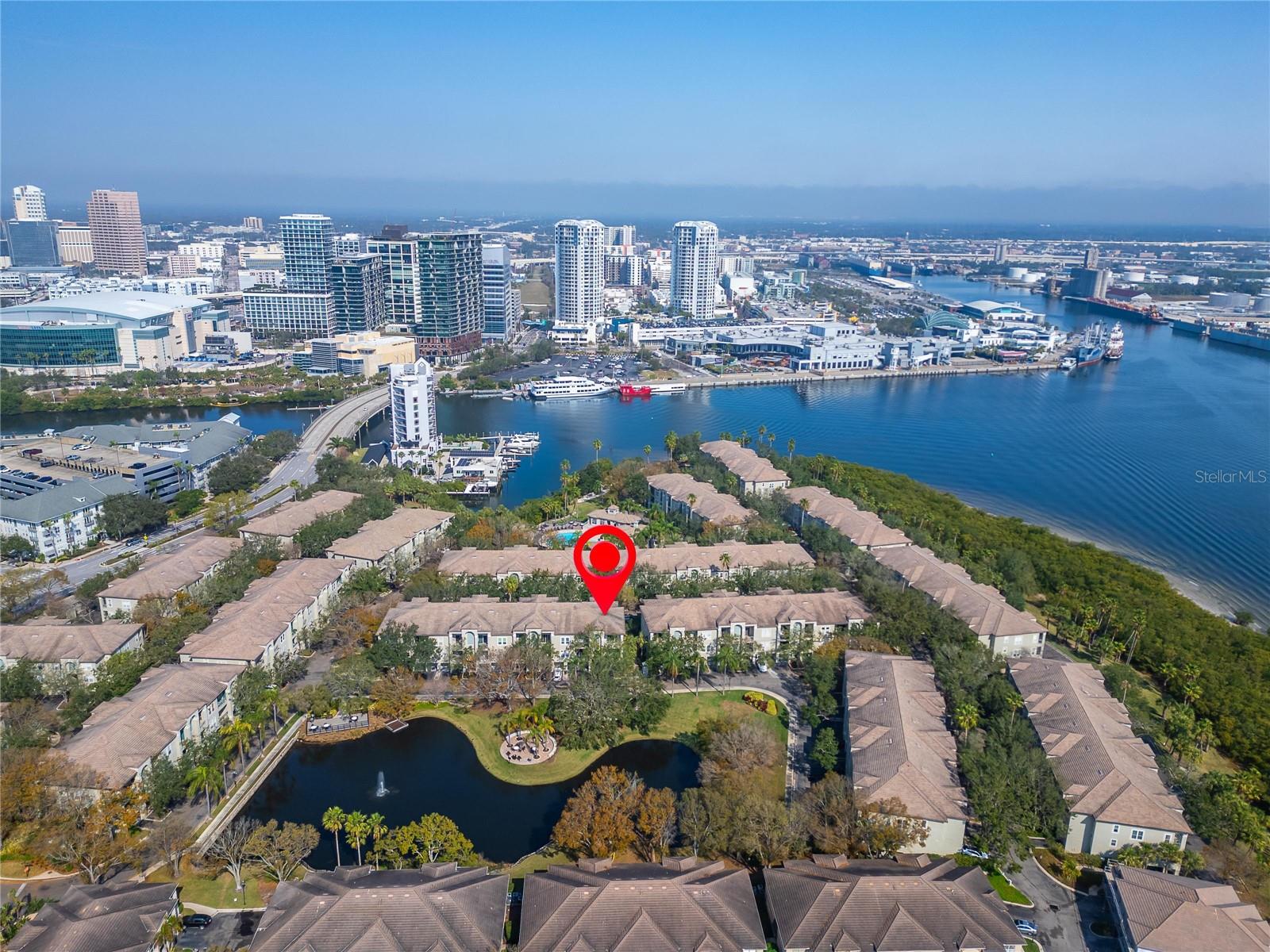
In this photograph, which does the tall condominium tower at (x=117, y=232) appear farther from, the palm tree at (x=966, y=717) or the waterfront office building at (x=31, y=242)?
the palm tree at (x=966, y=717)

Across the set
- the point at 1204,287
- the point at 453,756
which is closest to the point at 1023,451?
the point at 453,756

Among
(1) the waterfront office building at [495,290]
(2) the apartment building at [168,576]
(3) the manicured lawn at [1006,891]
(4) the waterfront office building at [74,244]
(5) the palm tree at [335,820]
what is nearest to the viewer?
(3) the manicured lawn at [1006,891]

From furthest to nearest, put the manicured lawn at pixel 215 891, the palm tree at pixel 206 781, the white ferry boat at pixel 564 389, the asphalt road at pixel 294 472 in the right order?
the white ferry boat at pixel 564 389, the asphalt road at pixel 294 472, the palm tree at pixel 206 781, the manicured lawn at pixel 215 891

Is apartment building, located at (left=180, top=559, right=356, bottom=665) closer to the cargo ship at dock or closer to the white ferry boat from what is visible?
the white ferry boat

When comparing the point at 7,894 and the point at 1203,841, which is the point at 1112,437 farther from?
the point at 7,894

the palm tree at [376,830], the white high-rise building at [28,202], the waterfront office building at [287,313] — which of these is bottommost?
the palm tree at [376,830]

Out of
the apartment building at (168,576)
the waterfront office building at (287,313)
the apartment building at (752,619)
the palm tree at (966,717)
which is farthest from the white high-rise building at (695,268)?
the palm tree at (966,717)

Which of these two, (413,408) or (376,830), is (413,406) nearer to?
(413,408)
